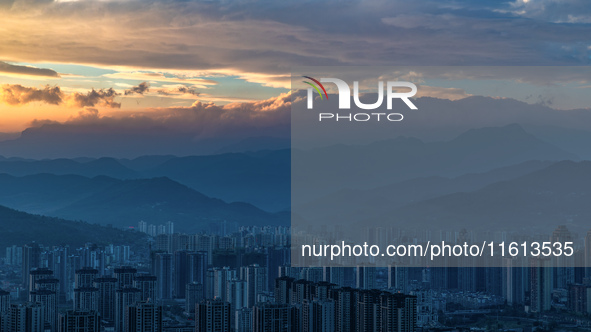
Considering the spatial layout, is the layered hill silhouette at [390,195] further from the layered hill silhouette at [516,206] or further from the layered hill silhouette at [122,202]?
the layered hill silhouette at [122,202]

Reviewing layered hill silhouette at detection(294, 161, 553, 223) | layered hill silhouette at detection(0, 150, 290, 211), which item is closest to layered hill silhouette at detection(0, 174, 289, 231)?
layered hill silhouette at detection(0, 150, 290, 211)

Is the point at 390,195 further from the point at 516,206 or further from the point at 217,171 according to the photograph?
the point at 217,171

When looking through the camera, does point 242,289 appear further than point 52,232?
No

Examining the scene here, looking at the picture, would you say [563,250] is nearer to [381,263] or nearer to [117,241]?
[381,263]

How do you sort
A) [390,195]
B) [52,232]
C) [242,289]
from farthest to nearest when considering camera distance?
[52,232]
[390,195]
[242,289]

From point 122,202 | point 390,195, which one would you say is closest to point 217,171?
point 122,202

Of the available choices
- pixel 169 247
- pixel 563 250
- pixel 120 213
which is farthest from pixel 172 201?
pixel 563 250

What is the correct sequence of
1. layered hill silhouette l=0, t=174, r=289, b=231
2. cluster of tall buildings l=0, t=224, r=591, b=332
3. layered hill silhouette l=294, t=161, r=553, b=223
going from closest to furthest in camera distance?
cluster of tall buildings l=0, t=224, r=591, b=332 < layered hill silhouette l=294, t=161, r=553, b=223 < layered hill silhouette l=0, t=174, r=289, b=231

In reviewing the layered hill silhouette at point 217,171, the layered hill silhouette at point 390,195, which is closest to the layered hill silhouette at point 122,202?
the layered hill silhouette at point 217,171

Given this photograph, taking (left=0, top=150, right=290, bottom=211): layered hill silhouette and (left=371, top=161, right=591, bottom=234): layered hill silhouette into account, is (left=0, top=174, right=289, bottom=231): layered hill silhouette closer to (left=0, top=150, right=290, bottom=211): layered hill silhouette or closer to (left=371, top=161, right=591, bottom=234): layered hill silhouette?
(left=0, top=150, right=290, bottom=211): layered hill silhouette
